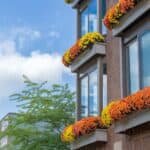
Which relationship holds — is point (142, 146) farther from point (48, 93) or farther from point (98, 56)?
point (48, 93)

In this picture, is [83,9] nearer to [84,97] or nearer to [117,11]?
[84,97]

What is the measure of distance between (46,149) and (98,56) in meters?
13.7

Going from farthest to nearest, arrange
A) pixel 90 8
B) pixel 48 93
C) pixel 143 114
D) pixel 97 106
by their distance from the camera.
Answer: pixel 48 93
pixel 90 8
pixel 97 106
pixel 143 114

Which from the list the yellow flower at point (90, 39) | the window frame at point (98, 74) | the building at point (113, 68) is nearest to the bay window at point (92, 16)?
the building at point (113, 68)

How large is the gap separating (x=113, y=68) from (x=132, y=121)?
3.96 metres

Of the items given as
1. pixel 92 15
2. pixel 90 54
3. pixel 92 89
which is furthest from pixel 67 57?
pixel 92 15

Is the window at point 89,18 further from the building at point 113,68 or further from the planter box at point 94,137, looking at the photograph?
the planter box at point 94,137

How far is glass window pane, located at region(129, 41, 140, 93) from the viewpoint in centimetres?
1754

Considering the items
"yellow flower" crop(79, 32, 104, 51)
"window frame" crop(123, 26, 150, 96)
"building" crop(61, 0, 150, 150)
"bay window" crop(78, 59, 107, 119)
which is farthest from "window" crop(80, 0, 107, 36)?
"window frame" crop(123, 26, 150, 96)

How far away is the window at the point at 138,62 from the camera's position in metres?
16.9

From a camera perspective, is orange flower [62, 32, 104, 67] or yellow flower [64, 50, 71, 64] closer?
orange flower [62, 32, 104, 67]

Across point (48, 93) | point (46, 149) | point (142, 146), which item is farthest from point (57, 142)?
point (142, 146)

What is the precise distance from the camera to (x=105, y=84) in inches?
805

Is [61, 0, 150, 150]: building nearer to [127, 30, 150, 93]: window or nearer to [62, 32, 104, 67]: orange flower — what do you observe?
[127, 30, 150, 93]: window
